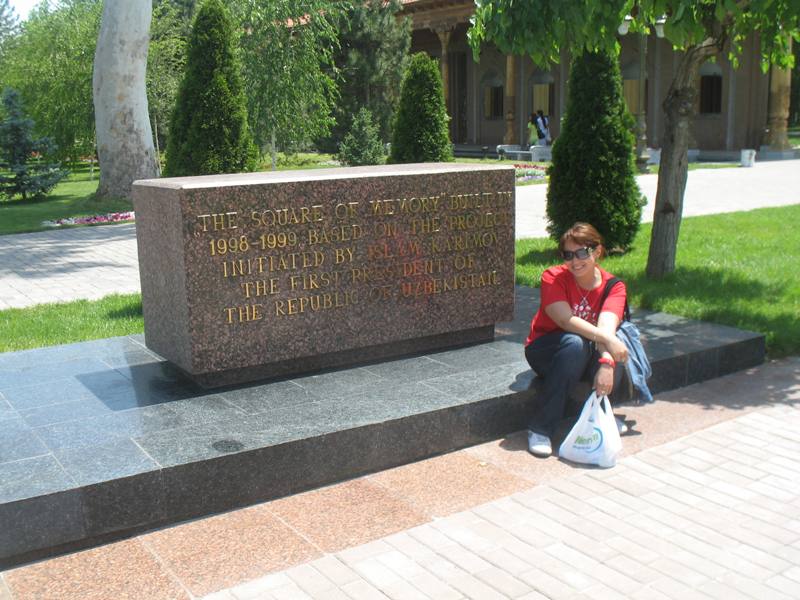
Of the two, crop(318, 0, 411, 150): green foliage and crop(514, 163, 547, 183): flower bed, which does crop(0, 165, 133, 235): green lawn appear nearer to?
crop(318, 0, 411, 150): green foliage

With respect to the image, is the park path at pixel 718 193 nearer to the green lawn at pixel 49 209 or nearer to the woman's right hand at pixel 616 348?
the green lawn at pixel 49 209

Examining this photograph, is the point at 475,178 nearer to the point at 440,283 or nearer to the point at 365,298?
the point at 440,283

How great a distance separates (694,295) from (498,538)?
5.06 m

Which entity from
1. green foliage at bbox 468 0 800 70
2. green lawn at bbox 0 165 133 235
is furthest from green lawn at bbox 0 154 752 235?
green foliage at bbox 468 0 800 70

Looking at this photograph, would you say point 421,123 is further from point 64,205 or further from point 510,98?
point 510,98

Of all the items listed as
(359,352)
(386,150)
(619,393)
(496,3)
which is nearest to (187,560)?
(359,352)

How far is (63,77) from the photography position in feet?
93.4

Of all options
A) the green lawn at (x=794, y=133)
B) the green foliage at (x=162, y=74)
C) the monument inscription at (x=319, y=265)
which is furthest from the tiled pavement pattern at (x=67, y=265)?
the green lawn at (x=794, y=133)

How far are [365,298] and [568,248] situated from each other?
145cm

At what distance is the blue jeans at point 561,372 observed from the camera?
512 cm

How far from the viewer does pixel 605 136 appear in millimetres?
10703

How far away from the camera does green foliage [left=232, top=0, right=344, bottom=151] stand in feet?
71.6

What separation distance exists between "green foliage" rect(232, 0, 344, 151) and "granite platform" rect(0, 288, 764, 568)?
16.6 meters

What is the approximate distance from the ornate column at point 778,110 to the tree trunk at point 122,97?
1829 cm
